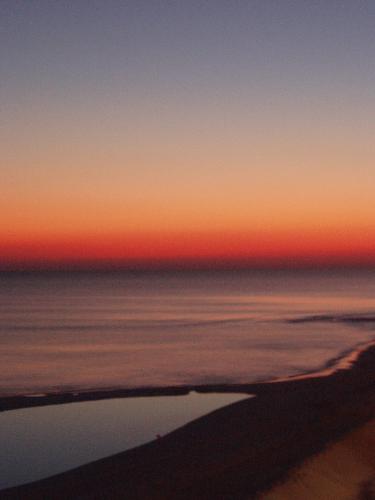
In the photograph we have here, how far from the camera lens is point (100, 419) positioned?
22266 mm

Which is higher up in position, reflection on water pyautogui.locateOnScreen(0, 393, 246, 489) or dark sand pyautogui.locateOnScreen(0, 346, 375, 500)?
dark sand pyautogui.locateOnScreen(0, 346, 375, 500)

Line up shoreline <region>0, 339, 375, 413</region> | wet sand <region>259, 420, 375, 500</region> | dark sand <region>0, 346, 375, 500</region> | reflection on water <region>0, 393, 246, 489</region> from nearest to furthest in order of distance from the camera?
wet sand <region>259, 420, 375, 500</region> < dark sand <region>0, 346, 375, 500</region> < reflection on water <region>0, 393, 246, 489</region> < shoreline <region>0, 339, 375, 413</region>

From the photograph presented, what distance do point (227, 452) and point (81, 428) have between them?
19.2 ft

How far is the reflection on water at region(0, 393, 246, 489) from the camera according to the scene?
1728 centimetres

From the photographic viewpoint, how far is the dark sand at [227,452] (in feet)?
46.6

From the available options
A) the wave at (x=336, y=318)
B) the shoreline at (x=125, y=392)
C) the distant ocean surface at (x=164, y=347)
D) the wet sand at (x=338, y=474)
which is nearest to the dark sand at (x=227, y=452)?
the shoreline at (x=125, y=392)

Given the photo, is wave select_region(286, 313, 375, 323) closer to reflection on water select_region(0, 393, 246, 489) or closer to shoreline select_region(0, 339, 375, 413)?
shoreline select_region(0, 339, 375, 413)

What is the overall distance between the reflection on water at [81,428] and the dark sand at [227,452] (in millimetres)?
926

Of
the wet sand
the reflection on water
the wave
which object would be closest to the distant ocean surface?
the wave

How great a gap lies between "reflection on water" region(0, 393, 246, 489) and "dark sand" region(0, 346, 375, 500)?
93 centimetres

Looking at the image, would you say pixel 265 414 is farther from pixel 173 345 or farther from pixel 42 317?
pixel 42 317

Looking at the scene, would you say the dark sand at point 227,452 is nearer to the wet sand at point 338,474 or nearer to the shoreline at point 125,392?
the shoreline at point 125,392

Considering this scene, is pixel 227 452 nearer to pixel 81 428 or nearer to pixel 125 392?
pixel 81 428

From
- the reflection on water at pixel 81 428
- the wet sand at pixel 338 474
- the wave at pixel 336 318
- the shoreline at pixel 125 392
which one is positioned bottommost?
the reflection on water at pixel 81 428
